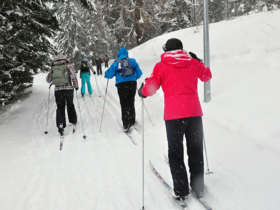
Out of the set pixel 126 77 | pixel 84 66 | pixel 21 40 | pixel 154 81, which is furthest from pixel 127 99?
pixel 84 66

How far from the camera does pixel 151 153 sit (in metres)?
5.22

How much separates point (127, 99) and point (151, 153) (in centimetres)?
195

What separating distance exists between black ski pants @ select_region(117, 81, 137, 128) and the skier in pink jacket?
10.6 ft

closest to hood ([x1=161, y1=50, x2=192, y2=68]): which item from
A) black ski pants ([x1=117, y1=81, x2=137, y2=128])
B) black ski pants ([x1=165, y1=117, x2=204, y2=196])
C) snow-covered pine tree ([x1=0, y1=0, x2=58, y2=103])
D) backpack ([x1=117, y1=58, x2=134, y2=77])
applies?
black ski pants ([x1=165, y1=117, x2=204, y2=196])

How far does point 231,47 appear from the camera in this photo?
10070mm

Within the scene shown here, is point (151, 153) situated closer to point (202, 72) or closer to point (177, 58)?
point (202, 72)

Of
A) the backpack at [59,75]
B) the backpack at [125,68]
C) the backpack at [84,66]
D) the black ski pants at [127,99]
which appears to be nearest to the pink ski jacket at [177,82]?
the backpack at [125,68]

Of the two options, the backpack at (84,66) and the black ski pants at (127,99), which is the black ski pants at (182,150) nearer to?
the black ski pants at (127,99)

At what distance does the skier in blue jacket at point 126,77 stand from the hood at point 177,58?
10.6ft

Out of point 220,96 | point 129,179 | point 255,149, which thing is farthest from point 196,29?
point 129,179

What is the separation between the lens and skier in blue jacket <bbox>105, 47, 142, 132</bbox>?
6.30 metres

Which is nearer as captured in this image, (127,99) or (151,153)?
(151,153)

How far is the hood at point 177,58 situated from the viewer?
3.11m

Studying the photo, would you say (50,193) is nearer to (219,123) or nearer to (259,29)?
(219,123)
